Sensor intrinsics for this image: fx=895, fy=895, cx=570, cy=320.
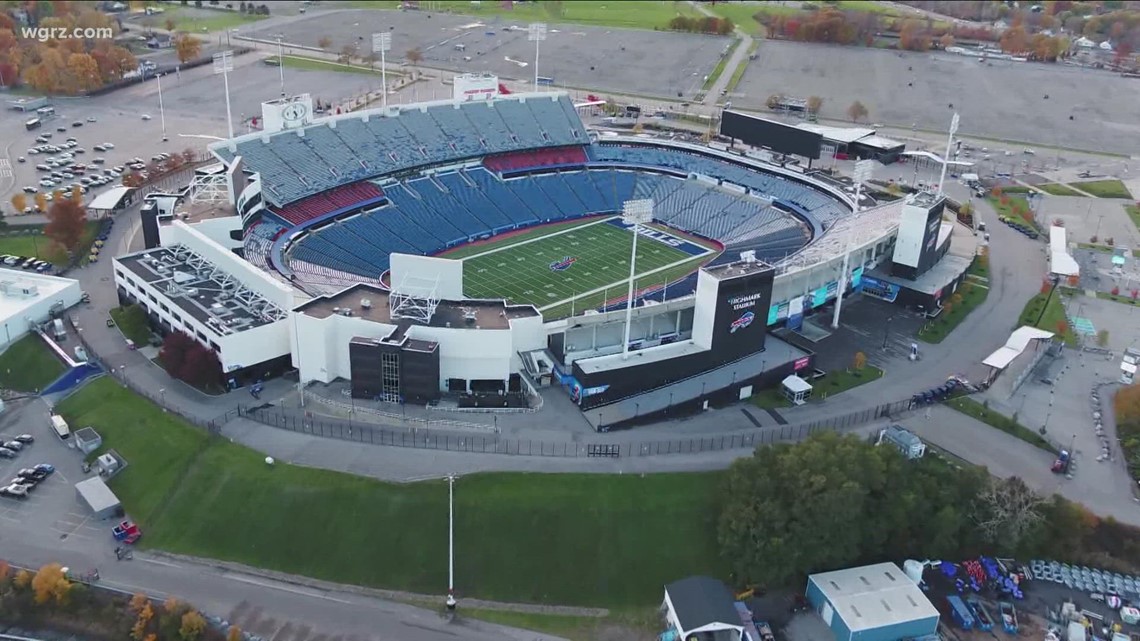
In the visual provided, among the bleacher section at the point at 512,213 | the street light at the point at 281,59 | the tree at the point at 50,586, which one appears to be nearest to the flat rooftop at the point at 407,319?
the bleacher section at the point at 512,213

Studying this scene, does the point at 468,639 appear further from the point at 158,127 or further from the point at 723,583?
the point at 158,127

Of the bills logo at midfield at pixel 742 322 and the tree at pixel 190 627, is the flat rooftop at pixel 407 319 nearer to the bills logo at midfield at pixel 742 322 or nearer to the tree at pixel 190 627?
→ the bills logo at midfield at pixel 742 322

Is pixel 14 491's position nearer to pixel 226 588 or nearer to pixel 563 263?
pixel 226 588

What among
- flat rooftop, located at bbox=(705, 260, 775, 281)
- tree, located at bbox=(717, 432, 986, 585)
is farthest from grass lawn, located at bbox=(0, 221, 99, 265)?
tree, located at bbox=(717, 432, 986, 585)

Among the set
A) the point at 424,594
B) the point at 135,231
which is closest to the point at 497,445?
the point at 424,594

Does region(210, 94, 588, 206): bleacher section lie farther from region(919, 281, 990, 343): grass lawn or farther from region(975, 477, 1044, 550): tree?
region(975, 477, 1044, 550): tree

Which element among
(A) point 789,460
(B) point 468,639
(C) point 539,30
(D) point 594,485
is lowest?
(B) point 468,639

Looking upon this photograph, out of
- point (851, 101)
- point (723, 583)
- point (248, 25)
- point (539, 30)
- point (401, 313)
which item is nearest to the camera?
point (723, 583)
